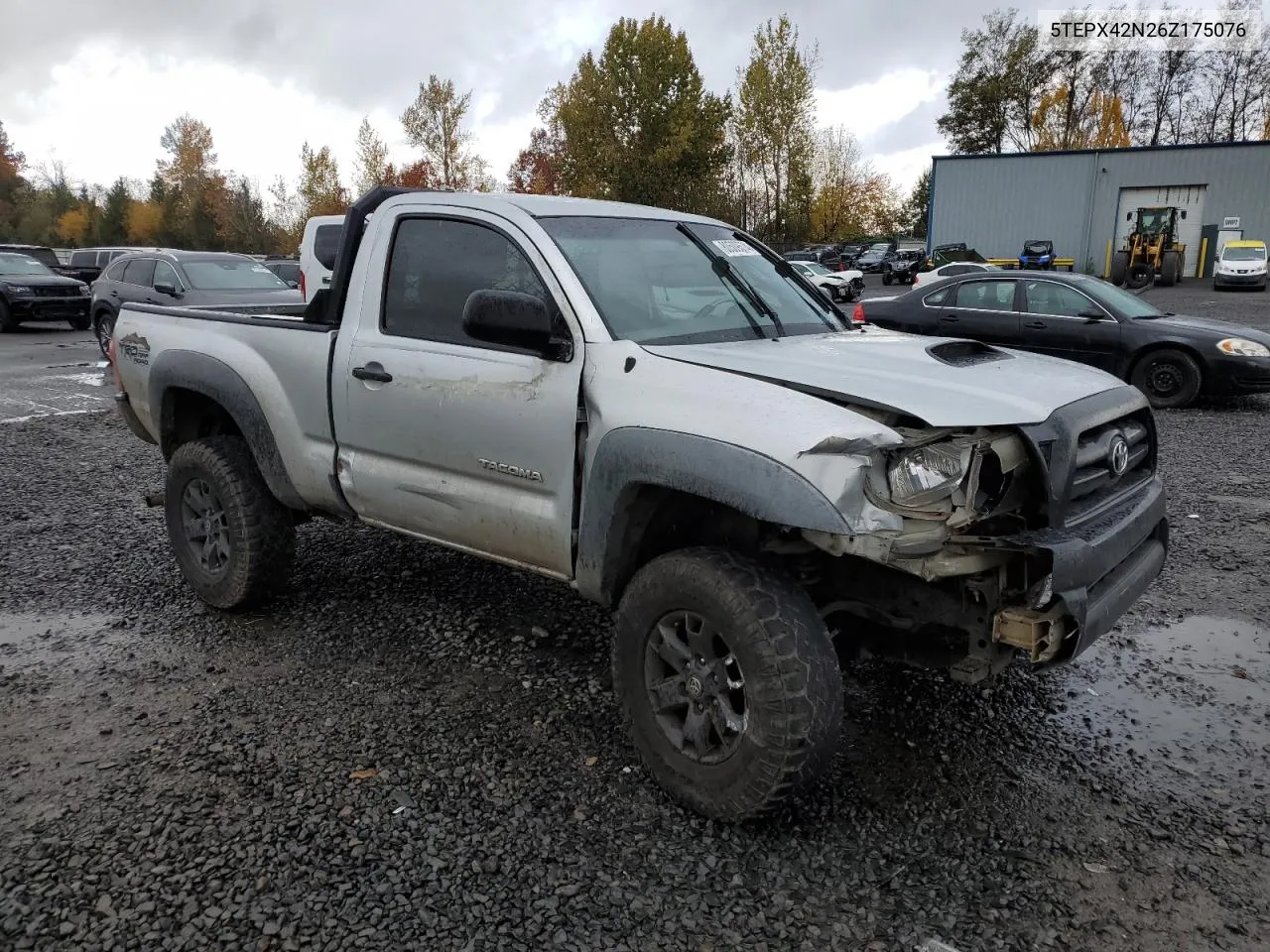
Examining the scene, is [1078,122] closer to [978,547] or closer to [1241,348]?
[1241,348]

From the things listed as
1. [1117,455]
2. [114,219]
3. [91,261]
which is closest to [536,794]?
[1117,455]

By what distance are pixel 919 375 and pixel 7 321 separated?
22.7m

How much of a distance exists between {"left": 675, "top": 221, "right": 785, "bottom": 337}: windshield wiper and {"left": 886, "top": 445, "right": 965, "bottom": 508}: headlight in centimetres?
118

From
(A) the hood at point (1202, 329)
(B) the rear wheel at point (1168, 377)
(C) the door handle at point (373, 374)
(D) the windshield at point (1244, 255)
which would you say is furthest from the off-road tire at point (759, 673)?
(D) the windshield at point (1244, 255)

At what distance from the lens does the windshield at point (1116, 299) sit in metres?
10.3

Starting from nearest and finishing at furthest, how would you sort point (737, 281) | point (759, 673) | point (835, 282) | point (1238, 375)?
point (759, 673), point (737, 281), point (1238, 375), point (835, 282)

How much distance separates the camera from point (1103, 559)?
2.90 meters

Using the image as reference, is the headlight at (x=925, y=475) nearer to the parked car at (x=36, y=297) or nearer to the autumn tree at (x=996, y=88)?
the parked car at (x=36, y=297)

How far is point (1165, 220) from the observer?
118 ft

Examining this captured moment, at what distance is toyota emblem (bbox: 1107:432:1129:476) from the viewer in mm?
3229

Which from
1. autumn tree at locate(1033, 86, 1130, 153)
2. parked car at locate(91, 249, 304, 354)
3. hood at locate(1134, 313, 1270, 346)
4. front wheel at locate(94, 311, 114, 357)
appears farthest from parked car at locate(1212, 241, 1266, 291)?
front wheel at locate(94, 311, 114, 357)

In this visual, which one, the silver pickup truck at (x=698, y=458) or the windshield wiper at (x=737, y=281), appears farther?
the windshield wiper at (x=737, y=281)

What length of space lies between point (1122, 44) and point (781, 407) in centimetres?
6630

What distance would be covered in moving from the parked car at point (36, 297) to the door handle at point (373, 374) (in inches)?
788
